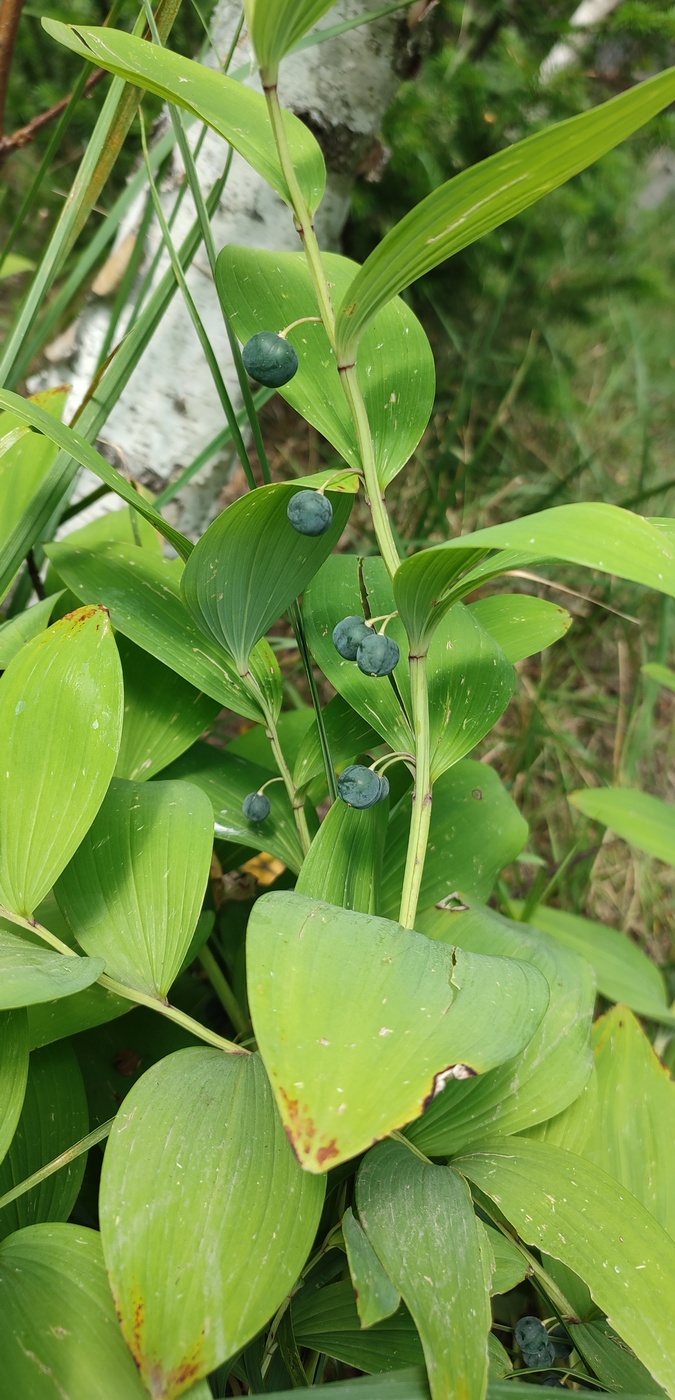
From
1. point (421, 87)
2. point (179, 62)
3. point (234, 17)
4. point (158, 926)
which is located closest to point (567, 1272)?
point (158, 926)

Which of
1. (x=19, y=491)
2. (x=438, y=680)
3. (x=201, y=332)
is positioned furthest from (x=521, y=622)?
(x=19, y=491)

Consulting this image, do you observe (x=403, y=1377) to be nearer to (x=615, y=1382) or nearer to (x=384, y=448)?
(x=615, y=1382)

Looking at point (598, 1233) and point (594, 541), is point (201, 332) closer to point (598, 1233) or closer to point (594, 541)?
point (594, 541)

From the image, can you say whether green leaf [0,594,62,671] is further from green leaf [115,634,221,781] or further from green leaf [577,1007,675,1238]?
green leaf [577,1007,675,1238]

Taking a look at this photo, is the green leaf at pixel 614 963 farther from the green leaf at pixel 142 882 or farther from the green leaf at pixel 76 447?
the green leaf at pixel 76 447

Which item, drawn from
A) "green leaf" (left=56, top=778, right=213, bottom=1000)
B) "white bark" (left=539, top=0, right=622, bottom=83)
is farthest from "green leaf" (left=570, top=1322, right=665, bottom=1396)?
"white bark" (left=539, top=0, right=622, bottom=83)

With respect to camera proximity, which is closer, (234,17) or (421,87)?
(234,17)

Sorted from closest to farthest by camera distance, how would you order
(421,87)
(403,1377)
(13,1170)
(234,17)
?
1. (403,1377)
2. (13,1170)
3. (234,17)
4. (421,87)

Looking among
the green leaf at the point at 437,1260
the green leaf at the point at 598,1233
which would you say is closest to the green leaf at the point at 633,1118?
the green leaf at the point at 598,1233
